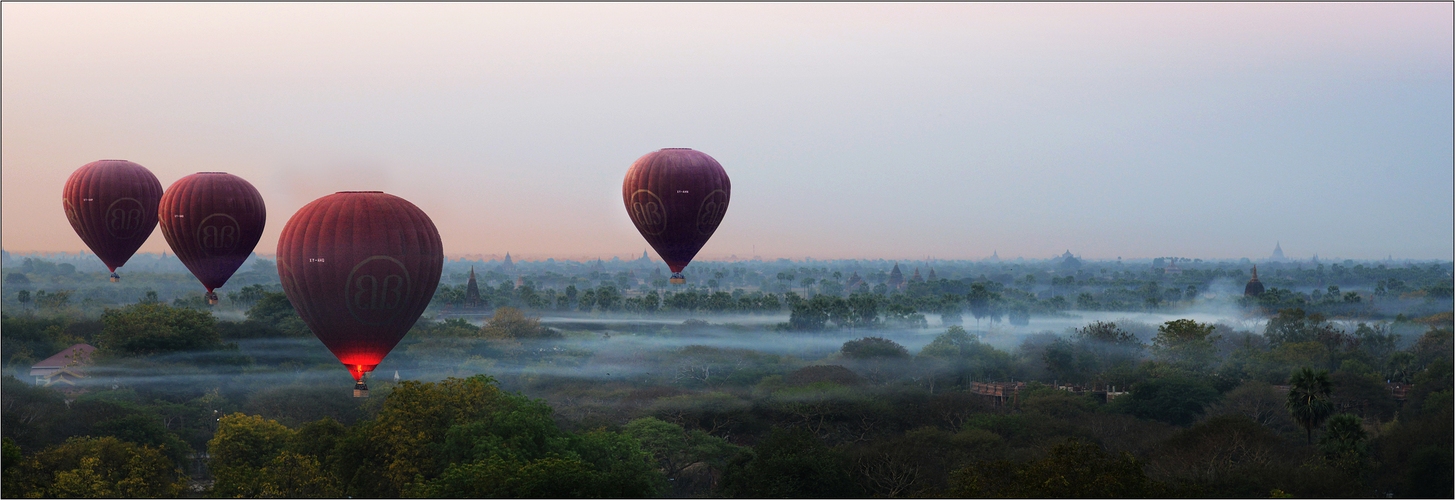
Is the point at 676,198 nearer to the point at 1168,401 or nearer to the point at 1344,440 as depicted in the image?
the point at 1344,440

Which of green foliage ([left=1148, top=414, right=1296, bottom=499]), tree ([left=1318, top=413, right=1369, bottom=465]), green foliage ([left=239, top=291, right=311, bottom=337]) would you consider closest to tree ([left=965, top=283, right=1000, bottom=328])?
green foliage ([left=239, top=291, right=311, bottom=337])

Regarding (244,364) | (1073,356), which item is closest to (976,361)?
(1073,356)

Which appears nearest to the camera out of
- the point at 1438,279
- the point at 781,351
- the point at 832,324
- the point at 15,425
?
the point at 15,425

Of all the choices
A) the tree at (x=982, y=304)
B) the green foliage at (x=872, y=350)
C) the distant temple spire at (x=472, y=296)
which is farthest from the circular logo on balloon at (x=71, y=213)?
the tree at (x=982, y=304)

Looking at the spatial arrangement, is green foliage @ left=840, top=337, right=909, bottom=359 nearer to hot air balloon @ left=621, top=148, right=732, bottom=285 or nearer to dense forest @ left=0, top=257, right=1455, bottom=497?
dense forest @ left=0, top=257, right=1455, bottom=497

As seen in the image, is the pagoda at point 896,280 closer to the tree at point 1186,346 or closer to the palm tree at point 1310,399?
the tree at point 1186,346

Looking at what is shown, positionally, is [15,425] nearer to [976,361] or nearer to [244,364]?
[244,364]
